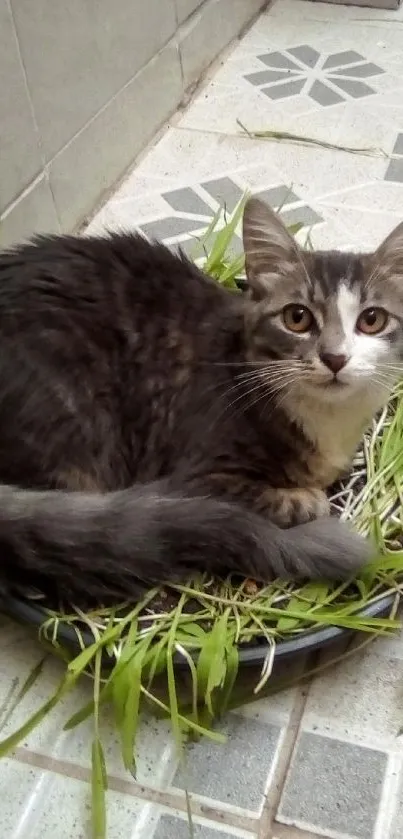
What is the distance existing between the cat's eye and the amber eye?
5 cm

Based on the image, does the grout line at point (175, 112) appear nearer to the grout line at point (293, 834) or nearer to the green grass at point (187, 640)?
the green grass at point (187, 640)

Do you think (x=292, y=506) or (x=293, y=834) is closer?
(x=293, y=834)

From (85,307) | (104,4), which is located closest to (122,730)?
(85,307)

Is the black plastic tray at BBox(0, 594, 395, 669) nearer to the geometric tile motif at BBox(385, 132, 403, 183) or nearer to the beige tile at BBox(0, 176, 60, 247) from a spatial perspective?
the beige tile at BBox(0, 176, 60, 247)

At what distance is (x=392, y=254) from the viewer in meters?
0.83

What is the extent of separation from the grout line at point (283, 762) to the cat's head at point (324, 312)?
30 centimetres

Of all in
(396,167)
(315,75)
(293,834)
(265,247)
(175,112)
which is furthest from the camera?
(315,75)

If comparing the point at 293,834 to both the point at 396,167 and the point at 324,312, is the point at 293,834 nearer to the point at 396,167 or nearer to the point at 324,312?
the point at 324,312

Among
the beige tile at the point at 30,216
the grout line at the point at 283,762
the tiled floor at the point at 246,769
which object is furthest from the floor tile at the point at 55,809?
the beige tile at the point at 30,216

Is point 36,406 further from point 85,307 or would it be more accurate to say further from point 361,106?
point 361,106

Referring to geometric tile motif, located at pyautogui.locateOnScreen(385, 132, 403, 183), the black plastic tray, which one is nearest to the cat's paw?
the black plastic tray

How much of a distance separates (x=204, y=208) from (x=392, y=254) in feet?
2.30

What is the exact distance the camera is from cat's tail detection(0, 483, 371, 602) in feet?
2.56

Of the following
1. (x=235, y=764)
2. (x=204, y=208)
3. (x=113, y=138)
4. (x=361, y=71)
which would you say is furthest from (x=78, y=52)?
(x=235, y=764)
